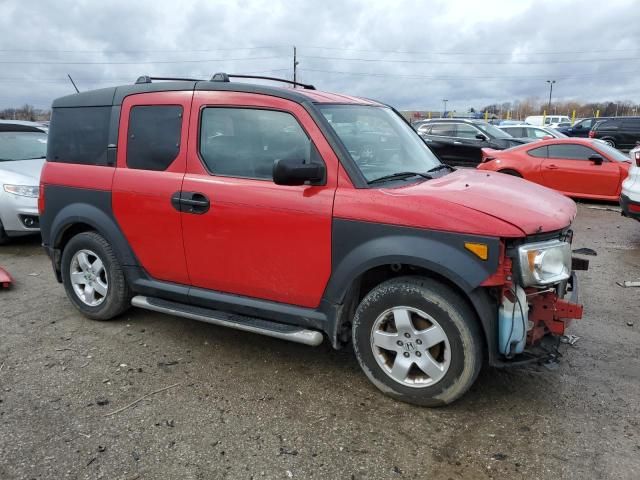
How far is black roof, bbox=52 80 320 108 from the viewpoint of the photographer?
3523 mm

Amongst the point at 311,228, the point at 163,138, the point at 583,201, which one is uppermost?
the point at 163,138

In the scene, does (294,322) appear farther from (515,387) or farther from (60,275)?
(60,275)

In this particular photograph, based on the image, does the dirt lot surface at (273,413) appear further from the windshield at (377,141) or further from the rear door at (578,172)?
the rear door at (578,172)

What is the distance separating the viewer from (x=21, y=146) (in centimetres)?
815

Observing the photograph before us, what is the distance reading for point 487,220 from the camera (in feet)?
9.30

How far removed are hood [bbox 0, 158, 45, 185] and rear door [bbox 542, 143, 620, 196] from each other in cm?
882

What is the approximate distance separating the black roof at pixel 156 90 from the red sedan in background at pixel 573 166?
8.05 meters

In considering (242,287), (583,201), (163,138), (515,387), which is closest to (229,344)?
(242,287)

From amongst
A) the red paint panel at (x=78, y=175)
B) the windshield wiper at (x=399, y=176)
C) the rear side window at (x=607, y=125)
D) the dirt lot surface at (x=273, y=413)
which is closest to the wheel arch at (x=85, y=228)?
the red paint panel at (x=78, y=175)

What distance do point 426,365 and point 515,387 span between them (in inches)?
28.8

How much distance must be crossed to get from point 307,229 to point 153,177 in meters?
1.34

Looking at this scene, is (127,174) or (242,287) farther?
(127,174)

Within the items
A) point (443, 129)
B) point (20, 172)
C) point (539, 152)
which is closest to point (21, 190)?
point (20, 172)

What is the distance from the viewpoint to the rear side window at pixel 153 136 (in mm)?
3828
